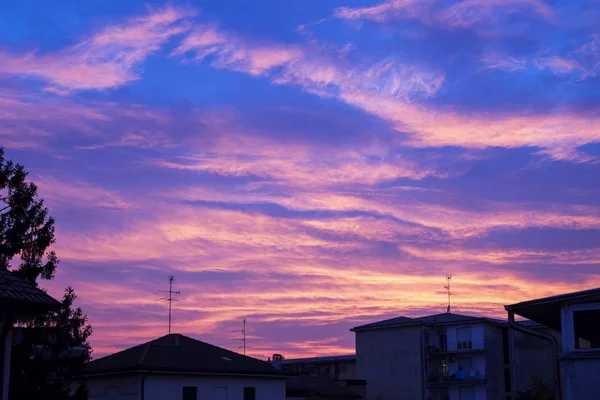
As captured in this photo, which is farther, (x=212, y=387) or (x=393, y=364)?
(x=393, y=364)

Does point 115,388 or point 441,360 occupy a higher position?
point 441,360

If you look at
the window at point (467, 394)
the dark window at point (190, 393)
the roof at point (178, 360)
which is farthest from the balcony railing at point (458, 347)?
the dark window at point (190, 393)

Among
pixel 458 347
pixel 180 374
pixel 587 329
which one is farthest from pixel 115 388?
pixel 458 347

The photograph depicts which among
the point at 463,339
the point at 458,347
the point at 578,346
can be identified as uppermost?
the point at 463,339

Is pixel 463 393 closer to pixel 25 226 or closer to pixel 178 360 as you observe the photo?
pixel 178 360

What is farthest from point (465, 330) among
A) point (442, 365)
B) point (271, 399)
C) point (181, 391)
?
point (181, 391)

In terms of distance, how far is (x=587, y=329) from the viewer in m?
20.7

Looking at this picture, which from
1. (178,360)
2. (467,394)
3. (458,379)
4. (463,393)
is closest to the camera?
(178,360)

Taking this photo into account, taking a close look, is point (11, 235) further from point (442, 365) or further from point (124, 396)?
point (442, 365)

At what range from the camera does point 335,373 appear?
101 meters

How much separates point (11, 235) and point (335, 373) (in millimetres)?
76121

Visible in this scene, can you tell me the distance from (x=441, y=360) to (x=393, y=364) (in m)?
5.20

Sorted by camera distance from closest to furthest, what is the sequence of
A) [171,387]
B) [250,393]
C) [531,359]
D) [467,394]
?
[171,387], [250,393], [467,394], [531,359]

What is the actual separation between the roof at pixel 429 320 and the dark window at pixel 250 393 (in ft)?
126
